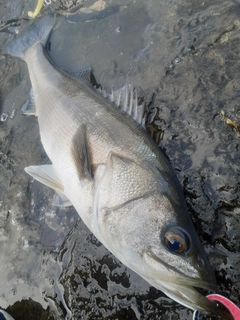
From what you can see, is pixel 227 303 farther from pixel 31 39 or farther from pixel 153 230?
pixel 31 39

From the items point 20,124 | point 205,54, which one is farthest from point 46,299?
point 205,54

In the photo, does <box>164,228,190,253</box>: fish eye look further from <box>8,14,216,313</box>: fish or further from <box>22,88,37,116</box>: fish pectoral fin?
<box>22,88,37,116</box>: fish pectoral fin

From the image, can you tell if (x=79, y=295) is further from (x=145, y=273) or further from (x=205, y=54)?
(x=205, y=54)

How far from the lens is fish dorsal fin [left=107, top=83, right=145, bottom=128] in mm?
2967

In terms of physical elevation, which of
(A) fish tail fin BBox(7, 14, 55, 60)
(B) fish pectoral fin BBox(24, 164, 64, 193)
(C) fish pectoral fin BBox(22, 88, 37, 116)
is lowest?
(B) fish pectoral fin BBox(24, 164, 64, 193)

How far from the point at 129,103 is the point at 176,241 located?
142cm

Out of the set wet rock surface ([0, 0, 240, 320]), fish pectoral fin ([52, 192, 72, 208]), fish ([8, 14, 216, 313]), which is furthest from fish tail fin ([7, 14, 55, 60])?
fish pectoral fin ([52, 192, 72, 208])

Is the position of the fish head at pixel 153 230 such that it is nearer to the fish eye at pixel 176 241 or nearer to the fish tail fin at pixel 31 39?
the fish eye at pixel 176 241

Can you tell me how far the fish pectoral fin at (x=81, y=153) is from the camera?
2725mm

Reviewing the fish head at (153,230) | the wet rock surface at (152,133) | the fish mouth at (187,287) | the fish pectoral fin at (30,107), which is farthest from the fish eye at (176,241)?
the fish pectoral fin at (30,107)

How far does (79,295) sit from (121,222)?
41.1 inches

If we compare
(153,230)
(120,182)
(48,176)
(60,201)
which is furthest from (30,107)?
(153,230)

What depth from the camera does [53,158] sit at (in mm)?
3162

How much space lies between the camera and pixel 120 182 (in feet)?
8.29
